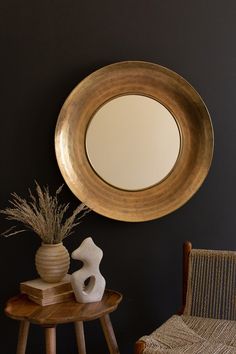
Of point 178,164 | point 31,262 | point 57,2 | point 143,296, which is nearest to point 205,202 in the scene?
point 178,164

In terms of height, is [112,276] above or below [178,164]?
below

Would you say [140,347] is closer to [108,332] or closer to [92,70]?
[108,332]

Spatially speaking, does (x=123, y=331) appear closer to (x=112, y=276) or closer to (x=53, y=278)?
(x=112, y=276)

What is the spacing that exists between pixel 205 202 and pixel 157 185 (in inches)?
9.8

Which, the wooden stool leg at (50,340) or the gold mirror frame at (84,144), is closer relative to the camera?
the wooden stool leg at (50,340)

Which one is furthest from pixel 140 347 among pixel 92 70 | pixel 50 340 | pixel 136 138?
pixel 92 70

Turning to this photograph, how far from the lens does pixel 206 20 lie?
87.0 inches

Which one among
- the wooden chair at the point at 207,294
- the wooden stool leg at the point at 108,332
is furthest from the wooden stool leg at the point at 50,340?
the wooden chair at the point at 207,294

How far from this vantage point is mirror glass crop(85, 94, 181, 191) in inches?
86.6

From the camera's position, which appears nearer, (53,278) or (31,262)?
(53,278)

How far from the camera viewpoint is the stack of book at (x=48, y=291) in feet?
6.32

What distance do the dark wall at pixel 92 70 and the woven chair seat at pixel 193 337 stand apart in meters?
0.33

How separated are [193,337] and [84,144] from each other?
0.98 m

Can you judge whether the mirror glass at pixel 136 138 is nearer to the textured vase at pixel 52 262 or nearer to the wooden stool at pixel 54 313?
the textured vase at pixel 52 262
